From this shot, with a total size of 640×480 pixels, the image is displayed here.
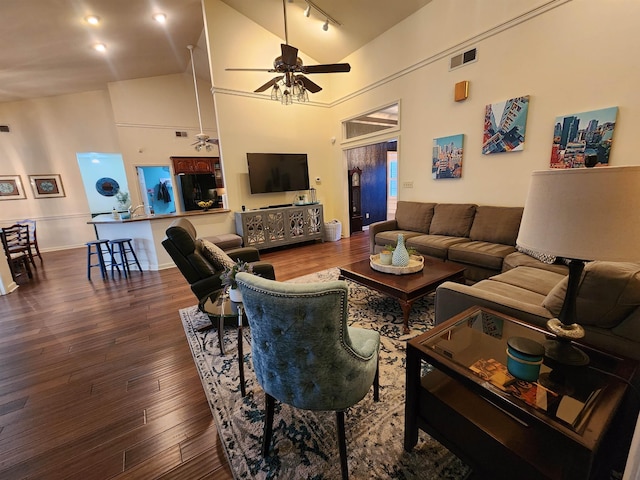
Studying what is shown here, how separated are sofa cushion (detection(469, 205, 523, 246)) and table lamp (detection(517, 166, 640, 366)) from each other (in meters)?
2.70

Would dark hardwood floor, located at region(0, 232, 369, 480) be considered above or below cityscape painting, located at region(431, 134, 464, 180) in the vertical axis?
below

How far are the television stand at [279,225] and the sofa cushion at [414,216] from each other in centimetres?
204

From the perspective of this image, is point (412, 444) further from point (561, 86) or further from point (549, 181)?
point (561, 86)

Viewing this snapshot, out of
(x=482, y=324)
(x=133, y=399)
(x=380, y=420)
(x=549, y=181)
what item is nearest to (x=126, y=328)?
(x=133, y=399)

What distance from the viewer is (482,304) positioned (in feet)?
5.40

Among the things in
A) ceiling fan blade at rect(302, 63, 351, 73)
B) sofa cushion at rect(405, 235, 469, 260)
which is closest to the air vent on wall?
ceiling fan blade at rect(302, 63, 351, 73)

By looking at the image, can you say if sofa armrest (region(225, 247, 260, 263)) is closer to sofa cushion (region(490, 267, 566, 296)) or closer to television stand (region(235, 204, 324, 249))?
television stand (region(235, 204, 324, 249))

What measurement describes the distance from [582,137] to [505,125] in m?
0.82

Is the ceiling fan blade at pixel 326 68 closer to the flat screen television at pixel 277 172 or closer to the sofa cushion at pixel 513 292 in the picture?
the flat screen television at pixel 277 172

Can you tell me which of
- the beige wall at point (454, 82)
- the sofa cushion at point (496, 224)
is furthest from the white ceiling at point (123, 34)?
the sofa cushion at point (496, 224)

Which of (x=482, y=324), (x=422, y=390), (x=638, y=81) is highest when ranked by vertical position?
(x=638, y=81)

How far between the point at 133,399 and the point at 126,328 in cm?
120

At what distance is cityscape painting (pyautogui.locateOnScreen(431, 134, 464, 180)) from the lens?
4.00 m

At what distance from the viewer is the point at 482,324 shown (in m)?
1.49
